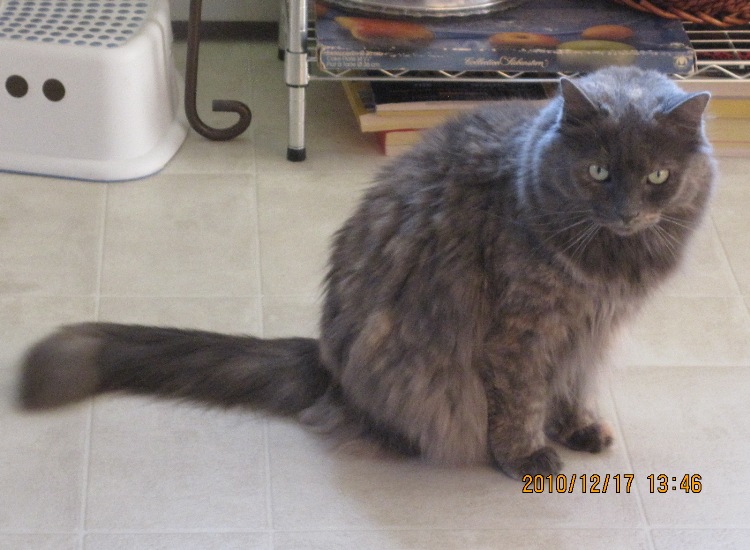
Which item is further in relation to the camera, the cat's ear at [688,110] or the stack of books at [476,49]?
the stack of books at [476,49]

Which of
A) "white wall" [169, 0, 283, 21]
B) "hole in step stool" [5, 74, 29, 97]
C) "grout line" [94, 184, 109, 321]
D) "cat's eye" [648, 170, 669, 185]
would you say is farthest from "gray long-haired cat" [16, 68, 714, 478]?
A: "white wall" [169, 0, 283, 21]

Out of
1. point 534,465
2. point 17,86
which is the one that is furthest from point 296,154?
point 534,465

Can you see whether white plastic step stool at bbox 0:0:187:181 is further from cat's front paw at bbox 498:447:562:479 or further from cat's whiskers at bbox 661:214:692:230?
cat's whiskers at bbox 661:214:692:230

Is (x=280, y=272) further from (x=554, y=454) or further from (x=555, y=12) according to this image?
(x=555, y=12)

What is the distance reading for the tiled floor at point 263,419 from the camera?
1.50 meters

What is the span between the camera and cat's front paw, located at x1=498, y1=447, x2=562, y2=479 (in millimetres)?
1557

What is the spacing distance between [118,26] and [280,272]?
676mm

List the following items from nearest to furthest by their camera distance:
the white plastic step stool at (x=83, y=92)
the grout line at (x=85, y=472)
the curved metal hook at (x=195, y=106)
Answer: the grout line at (x=85, y=472), the white plastic step stool at (x=83, y=92), the curved metal hook at (x=195, y=106)

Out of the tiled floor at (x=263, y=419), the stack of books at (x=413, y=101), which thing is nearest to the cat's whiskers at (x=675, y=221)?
the tiled floor at (x=263, y=419)

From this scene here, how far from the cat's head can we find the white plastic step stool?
1087mm

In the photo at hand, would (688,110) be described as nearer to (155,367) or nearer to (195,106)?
(155,367)

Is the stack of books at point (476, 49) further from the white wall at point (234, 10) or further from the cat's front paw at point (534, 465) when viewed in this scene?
the cat's front paw at point (534, 465)

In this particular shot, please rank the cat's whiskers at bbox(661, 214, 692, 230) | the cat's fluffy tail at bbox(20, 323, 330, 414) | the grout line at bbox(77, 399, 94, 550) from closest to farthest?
the cat's whiskers at bbox(661, 214, 692, 230) → the grout line at bbox(77, 399, 94, 550) → the cat's fluffy tail at bbox(20, 323, 330, 414)

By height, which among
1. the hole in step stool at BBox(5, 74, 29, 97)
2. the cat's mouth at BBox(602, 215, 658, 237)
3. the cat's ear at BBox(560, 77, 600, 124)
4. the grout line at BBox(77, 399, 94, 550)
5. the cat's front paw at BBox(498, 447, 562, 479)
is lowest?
the grout line at BBox(77, 399, 94, 550)
